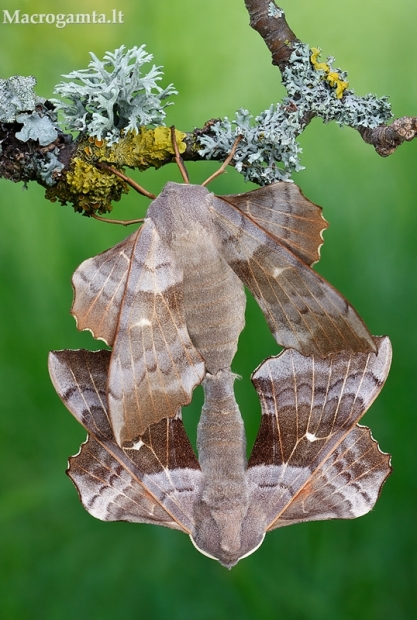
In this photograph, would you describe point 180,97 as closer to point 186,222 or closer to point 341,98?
point 341,98

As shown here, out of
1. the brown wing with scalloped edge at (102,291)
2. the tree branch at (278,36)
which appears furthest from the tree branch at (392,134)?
the brown wing with scalloped edge at (102,291)

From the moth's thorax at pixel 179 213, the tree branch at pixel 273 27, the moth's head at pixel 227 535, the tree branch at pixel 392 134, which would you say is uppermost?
the tree branch at pixel 273 27

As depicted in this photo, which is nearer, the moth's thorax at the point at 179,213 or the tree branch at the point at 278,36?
the moth's thorax at the point at 179,213

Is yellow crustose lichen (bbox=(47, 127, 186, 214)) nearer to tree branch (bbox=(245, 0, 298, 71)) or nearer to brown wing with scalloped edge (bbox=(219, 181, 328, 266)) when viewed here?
brown wing with scalloped edge (bbox=(219, 181, 328, 266))

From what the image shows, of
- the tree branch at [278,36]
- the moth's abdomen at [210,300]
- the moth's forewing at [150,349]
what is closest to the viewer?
the moth's forewing at [150,349]

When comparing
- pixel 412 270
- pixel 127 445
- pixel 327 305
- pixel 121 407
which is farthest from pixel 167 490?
pixel 412 270

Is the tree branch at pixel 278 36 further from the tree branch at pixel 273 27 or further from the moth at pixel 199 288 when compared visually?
the moth at pixel 199 288

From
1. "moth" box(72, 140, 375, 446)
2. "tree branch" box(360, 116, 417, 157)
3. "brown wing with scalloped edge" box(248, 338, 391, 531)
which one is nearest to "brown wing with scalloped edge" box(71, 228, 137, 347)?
"moth" box(72, 140, 375, 446)

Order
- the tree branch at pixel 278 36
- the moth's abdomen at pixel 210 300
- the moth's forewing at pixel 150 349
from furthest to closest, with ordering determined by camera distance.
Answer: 1. the tree branch at pixel 278 36
2. the moth's abdomen at pixel 210 300
3. the moth's forewing at pixel 150 349
